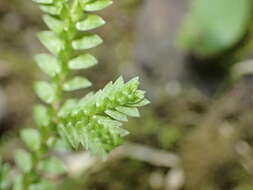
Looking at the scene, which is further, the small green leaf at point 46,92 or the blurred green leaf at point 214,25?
the blurred green leaf at point 214,25

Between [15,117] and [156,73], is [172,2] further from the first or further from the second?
[15,117]

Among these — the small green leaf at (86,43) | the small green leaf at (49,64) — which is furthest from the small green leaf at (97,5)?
the small green leaf at (49,64)

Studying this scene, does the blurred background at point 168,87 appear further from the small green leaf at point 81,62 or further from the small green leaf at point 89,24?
the small green leaf at point 89,24

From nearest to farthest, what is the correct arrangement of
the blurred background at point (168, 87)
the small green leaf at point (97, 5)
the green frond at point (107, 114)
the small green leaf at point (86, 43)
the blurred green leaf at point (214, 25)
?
the green frond at point (107, 114) → the small green leaf at point (97, 5) → the small green leaf at point (86, 43) → the blurred background at point (168, 87) → the blurred green leaf at point (214, 25)

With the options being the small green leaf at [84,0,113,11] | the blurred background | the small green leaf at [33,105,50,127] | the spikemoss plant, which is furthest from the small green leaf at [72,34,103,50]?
the blurred background

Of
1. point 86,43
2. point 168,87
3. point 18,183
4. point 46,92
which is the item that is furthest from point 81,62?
point 168,87

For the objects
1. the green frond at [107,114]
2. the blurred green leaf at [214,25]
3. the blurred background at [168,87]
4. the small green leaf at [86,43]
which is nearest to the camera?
the green frond at [107,114]

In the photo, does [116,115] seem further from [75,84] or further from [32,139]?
[32,139]
